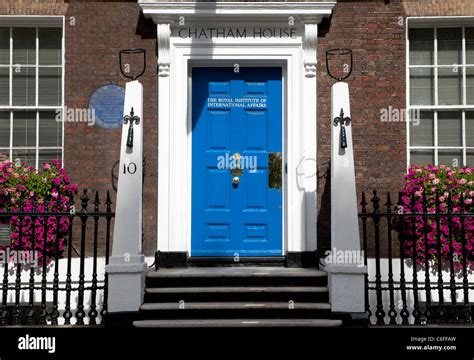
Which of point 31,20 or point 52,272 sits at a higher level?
point 31,20

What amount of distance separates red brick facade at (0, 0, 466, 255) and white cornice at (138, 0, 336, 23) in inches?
12.9

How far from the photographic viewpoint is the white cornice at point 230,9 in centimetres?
Answer: 736

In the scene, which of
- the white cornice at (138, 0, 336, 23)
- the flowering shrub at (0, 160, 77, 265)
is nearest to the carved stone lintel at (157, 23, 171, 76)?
the white cornice at (138, 0, 336, 23)

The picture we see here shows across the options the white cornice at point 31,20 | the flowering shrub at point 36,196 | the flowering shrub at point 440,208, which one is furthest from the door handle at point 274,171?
the white cornice at point 31,20

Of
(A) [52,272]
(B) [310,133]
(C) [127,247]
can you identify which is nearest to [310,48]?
(B) [310,133]

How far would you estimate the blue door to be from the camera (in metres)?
7.54

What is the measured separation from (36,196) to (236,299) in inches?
126

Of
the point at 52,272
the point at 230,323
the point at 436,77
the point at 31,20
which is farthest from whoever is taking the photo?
the point at 436,77

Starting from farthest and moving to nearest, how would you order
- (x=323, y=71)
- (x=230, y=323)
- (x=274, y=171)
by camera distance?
(x=323, y=71) < (x=274, y=171) < (x=230, y=323)

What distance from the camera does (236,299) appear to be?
6.38m

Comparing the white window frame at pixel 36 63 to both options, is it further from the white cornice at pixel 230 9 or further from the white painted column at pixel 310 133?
the white painted column at pixel 310 133

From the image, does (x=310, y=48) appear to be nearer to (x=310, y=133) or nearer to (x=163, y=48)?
(x=310, y=133)

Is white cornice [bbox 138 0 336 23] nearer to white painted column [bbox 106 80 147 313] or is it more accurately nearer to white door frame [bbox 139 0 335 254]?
white door frame [bbox 139 0 335 254]
